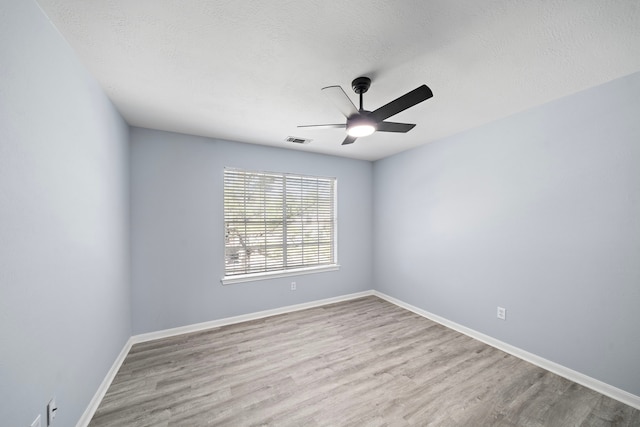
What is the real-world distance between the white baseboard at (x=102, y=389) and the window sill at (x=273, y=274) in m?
1.19

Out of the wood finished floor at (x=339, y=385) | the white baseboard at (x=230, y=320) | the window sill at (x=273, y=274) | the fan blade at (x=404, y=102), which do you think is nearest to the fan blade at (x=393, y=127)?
the fan blade at (x=404, y=102)

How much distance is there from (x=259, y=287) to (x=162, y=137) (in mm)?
2385

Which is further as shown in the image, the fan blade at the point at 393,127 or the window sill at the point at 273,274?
the window sill at the point at 273,274

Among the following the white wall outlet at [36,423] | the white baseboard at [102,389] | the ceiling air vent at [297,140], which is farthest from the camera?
the ceiling air vent at [297,140]

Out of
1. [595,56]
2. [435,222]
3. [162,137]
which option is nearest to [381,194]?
[435,222]

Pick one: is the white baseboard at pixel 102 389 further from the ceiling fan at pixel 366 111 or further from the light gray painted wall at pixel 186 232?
the ceiling fan at pixel 366 111

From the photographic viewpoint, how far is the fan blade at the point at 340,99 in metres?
1.61

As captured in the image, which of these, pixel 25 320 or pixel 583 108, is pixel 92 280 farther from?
pixel 583 108

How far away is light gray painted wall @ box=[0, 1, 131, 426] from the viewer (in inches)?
41.6

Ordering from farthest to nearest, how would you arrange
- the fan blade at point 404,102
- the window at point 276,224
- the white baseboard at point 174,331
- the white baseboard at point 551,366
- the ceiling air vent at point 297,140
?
the window at point 276,224, the ceiling air vent at point 297,140, the white baseboard at point 551,366, the white baseboard at point 174,331, the fan blade at point 404,102

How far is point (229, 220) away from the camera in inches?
135

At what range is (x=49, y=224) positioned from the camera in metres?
1.33

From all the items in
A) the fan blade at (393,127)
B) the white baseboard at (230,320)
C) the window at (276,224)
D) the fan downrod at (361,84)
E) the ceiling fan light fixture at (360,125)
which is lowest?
the white baseboard at (230,320)

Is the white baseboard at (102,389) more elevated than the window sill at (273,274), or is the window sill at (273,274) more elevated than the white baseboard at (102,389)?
the window sill at (273,274)
